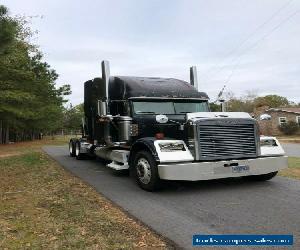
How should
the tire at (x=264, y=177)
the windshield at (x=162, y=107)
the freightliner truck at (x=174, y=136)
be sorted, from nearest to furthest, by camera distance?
the freightliner truck at (x=174, y=136) → the tire at (x=264, y=177) → the windshield at (x=162, y=107)

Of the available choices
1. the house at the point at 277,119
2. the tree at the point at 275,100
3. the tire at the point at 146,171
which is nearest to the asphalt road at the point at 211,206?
the tire at the point at 146,171

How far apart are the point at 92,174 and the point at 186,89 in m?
3.52

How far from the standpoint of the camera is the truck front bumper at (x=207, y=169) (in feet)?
27.8

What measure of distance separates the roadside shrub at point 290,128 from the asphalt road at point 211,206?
43.3 metres

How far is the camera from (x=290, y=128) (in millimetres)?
51906

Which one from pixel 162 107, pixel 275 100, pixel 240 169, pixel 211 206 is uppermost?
pixel 275 100

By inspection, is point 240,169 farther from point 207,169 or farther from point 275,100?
point 275,100

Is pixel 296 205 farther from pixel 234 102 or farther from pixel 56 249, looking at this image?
pixel 234 102

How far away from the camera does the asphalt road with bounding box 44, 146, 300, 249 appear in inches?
236

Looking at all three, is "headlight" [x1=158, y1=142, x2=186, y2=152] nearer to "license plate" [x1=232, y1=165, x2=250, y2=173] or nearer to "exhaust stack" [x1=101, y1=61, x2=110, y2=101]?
"license plate" [x1=232, y1=165, x2=250, y2=173]

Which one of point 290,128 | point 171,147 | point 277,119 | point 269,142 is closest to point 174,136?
point 171,147

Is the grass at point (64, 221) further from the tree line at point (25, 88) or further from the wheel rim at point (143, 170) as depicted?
the tree line at point (25, 88)

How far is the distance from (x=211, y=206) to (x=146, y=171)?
2.04 meters

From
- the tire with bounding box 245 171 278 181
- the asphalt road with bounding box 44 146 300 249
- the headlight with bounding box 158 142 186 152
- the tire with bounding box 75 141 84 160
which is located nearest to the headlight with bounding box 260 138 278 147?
the tire with bounding box 245 171 278 181
